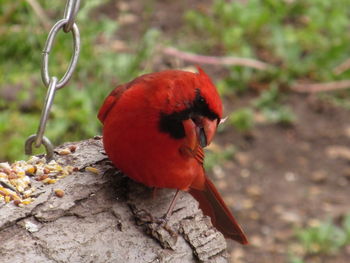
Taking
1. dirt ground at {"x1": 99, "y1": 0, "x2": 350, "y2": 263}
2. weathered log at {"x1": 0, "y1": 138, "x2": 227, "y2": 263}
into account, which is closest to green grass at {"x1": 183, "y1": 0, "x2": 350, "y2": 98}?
dirt ground at {"x1": 99, "y1": 0, "x2": 350, "y2": 263}

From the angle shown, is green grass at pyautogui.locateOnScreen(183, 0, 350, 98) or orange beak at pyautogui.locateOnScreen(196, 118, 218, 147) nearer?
orange beak at pyautogui.locateOnScreen(196, 118, 218, 147)

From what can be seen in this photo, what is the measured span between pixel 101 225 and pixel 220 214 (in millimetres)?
668

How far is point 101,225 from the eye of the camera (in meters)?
2.29

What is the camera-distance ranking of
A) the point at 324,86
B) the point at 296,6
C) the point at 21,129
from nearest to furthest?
1. the point at 21,129
2. the point at 324,86
3. the point at 296,6

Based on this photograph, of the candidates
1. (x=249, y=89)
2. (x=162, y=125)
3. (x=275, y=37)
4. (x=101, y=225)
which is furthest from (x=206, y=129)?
(x=275, y=37)

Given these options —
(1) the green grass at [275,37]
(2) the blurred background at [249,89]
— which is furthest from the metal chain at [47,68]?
(1) the green grass at [275,37]

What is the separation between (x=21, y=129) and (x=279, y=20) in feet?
8.76

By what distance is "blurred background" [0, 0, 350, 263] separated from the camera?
4.58 metres

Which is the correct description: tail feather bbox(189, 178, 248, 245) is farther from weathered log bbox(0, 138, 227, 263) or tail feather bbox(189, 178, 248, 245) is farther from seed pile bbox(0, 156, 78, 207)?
seed pile bbox(0, 156, 78, 207)

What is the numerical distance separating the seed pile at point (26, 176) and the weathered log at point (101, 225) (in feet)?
0.09

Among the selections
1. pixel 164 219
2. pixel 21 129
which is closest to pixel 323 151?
pixel 21 129

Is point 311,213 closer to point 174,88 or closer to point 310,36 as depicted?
point 310,36

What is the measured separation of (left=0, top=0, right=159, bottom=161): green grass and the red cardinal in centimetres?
199

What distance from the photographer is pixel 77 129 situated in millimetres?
4578
